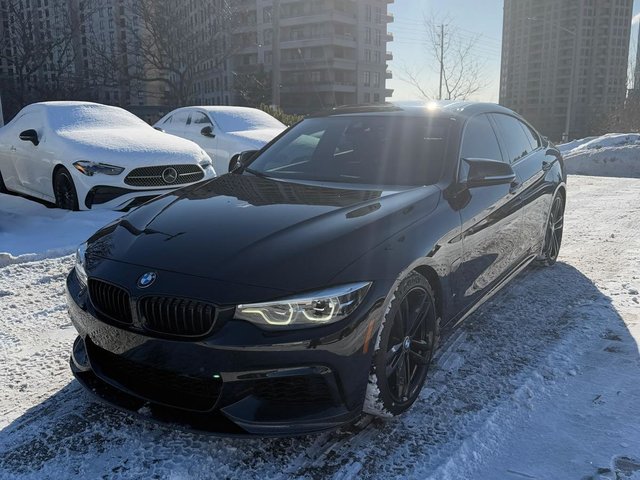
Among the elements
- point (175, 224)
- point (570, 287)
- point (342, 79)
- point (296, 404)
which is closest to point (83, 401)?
point (175, 224)

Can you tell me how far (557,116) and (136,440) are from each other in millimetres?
67554

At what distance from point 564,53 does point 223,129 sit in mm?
54780

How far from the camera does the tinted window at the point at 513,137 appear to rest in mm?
4254

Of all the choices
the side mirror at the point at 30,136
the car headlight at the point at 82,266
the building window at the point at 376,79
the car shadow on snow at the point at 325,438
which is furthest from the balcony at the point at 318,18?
the car headlight at the point at 82,266

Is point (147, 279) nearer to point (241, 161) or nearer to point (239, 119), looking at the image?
point (241, 161)

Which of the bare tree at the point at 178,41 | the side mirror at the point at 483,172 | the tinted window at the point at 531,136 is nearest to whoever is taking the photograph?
the side mirror at the point at 483,172

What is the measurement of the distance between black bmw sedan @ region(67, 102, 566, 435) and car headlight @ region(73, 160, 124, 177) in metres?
3.18

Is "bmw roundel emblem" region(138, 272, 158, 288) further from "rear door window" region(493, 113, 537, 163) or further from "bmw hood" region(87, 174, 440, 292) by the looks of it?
"rear door window" region(493, 113, 537, 163)

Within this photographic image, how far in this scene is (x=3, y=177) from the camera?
313 inches

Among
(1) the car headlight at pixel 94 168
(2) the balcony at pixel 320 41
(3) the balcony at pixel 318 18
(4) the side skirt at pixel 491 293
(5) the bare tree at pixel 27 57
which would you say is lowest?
(4) the side skirt at pixel 491 293

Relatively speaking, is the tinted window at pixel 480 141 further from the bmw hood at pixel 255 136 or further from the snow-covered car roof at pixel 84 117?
the bmw hood at pixel 255 136

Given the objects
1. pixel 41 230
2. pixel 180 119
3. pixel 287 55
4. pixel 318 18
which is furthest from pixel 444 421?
pixel 287 55

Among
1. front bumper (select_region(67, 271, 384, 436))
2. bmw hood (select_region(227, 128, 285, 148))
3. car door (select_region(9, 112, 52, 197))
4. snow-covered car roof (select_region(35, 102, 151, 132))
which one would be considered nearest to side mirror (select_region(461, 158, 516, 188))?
front bumper (select_region(67, 271, 384, 436))

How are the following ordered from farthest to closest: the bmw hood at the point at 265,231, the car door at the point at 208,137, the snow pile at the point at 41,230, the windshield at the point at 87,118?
the car door at the point at 208,137 < the windshield at the point at 87,118 < the snow pile at the point at 41,230 < the bmw hood at the point at 265,231
